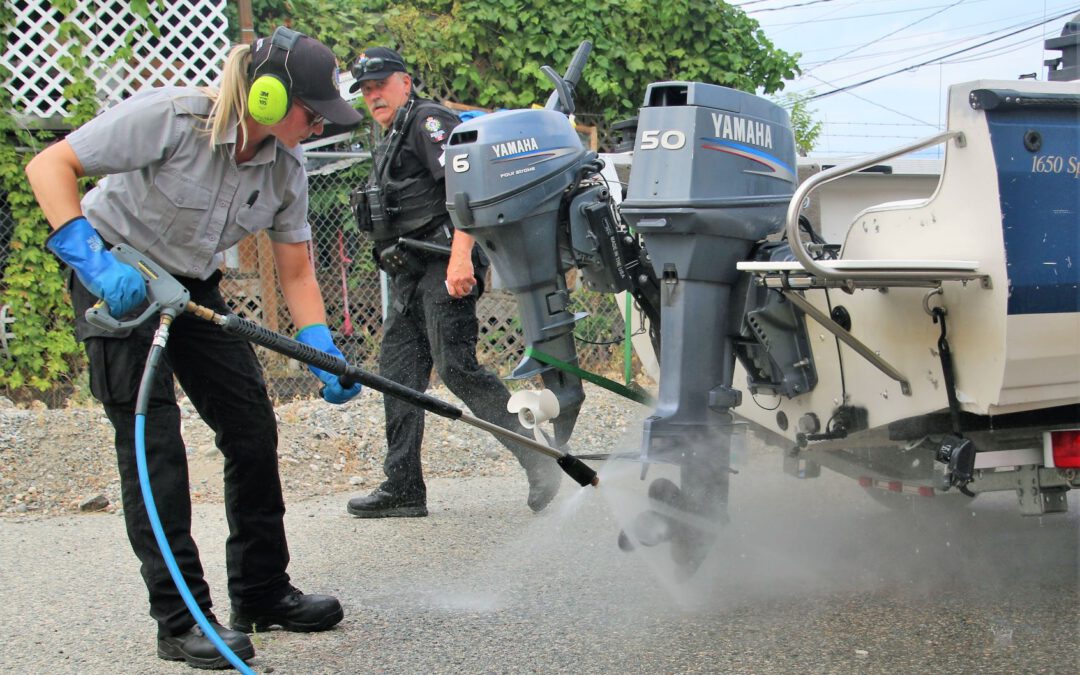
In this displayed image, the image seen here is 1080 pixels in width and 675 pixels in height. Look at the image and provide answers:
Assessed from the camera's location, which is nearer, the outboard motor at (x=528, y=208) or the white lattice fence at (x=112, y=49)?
the outboard motor at (x=528, y=208)

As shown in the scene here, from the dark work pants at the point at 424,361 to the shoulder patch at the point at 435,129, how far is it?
56cm

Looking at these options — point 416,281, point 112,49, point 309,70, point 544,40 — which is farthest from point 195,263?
point 544,40

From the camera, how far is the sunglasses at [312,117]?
3305mm

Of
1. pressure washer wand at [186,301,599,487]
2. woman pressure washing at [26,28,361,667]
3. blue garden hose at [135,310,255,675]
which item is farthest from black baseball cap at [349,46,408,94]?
blue garden hose at [135,310,255,675]

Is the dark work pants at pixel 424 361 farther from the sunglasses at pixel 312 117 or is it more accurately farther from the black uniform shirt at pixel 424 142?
the sunglasses at pixel 312 117

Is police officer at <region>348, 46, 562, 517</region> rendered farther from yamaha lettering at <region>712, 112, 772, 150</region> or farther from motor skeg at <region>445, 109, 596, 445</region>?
yamaha lettering at <region>712, 112, 772, 150</region>

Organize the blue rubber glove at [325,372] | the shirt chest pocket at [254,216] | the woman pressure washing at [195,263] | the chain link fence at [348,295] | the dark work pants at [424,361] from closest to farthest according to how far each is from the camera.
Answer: the woman pressure washing at [195,263] < the shirt chest pocket at [254,216] < the blue rubber glove at [325,372] < the dark work pants at [424,361] < the chain link fence at [348,295]

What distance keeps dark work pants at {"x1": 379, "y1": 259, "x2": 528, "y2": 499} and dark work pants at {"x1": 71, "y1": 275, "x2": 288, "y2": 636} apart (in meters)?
1.47

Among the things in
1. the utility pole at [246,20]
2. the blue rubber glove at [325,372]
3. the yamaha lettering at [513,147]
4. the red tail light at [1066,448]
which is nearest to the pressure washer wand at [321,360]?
the blue rubber glove at [325,372]

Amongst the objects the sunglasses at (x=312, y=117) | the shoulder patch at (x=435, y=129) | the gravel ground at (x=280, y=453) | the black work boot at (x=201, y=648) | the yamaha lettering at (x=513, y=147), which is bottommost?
the gravel ground at (x=280, y=453)

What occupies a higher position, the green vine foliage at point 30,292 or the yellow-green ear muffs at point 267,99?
the yellow-green ear muffs at point 267,99

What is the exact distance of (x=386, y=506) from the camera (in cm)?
523

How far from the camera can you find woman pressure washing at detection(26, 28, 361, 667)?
10.1 ft

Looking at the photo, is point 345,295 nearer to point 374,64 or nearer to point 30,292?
point 30,292
